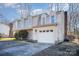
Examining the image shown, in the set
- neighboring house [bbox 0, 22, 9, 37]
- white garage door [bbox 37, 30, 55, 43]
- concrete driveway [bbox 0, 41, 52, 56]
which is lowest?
concrete driveway [bbox 0, 41, 52, 56]

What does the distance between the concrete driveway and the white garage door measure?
0.06 meters

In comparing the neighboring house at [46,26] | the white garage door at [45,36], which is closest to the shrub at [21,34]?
the neighboring house at [46,26]

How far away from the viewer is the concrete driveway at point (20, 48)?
312 cm

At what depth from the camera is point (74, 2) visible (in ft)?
10.2

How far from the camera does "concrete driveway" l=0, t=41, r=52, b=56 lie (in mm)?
3119

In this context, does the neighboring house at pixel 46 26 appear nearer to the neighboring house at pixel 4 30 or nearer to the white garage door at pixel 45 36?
the white garage door at pixel 45 36

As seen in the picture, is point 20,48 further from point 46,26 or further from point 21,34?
point 46,26

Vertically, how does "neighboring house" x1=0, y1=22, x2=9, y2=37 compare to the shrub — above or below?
above

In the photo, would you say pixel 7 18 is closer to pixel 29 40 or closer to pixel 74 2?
pixel 29 40

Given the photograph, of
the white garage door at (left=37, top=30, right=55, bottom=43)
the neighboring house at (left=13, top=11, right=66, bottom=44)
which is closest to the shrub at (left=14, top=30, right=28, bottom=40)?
the neighboring house at (left=13, top=11, right=66, bottom=44)

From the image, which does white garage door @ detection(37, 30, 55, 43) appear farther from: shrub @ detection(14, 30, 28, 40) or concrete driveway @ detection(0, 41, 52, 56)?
shrub @ detection(14, 30, 28, 40)

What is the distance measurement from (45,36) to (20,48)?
36cm

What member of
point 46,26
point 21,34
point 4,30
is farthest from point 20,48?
point 46,26

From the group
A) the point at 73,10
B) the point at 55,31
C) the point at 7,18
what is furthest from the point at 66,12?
the point at 7,18
